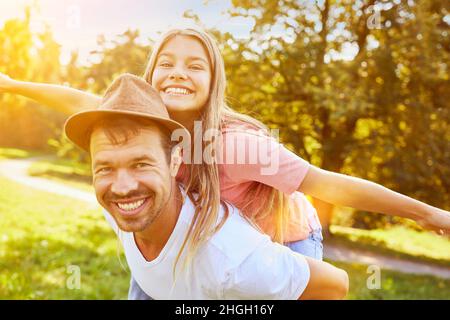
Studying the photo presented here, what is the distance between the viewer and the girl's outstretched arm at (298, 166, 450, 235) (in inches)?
86.7

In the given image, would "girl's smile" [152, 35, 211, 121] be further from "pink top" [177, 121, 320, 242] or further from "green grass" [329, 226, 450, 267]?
"green grass" [329, 226, 450, 267]

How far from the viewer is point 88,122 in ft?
6.58

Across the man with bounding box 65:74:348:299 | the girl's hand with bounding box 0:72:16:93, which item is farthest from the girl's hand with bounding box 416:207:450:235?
the girl's hand with bounding box 0:72:16:93

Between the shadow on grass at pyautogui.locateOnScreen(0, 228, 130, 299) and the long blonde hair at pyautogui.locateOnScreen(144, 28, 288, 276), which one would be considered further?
the shadow on grass at pyautogui.locateOnScreen(0, 228, 130, 299)

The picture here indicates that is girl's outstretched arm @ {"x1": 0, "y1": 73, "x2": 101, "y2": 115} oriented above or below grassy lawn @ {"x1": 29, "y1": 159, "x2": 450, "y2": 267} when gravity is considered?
above

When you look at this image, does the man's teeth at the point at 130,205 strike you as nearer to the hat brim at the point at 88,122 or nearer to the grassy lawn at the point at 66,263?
the hat brim at the point at 88,122

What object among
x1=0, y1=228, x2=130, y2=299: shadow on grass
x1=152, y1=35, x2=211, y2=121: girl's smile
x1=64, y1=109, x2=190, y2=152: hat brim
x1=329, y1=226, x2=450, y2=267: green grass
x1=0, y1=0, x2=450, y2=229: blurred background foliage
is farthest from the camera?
x1=329, y1=226, x2=450, y2=267: green grass

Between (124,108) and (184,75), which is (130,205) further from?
(184,75)

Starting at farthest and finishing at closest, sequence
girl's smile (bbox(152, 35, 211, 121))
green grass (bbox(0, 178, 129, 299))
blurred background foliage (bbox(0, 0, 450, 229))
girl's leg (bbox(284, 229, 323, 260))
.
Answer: blurred background foliage (bbox(0, 0, 450, 229)) < green grass (bbox(0, 178, 129, 299)) < girl's leg (bbox(284, 229, 323, 260)) < girl's smile (bbox(152, 35, 211, 121))

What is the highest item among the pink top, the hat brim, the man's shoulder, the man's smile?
the hat brim

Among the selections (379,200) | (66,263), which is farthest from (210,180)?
(66,263)

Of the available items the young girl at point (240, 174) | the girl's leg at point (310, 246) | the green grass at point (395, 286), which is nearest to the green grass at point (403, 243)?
the green grass at point (395, 286)

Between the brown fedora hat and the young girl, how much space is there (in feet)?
1.05

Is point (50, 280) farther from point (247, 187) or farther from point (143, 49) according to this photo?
point (143, 49)
